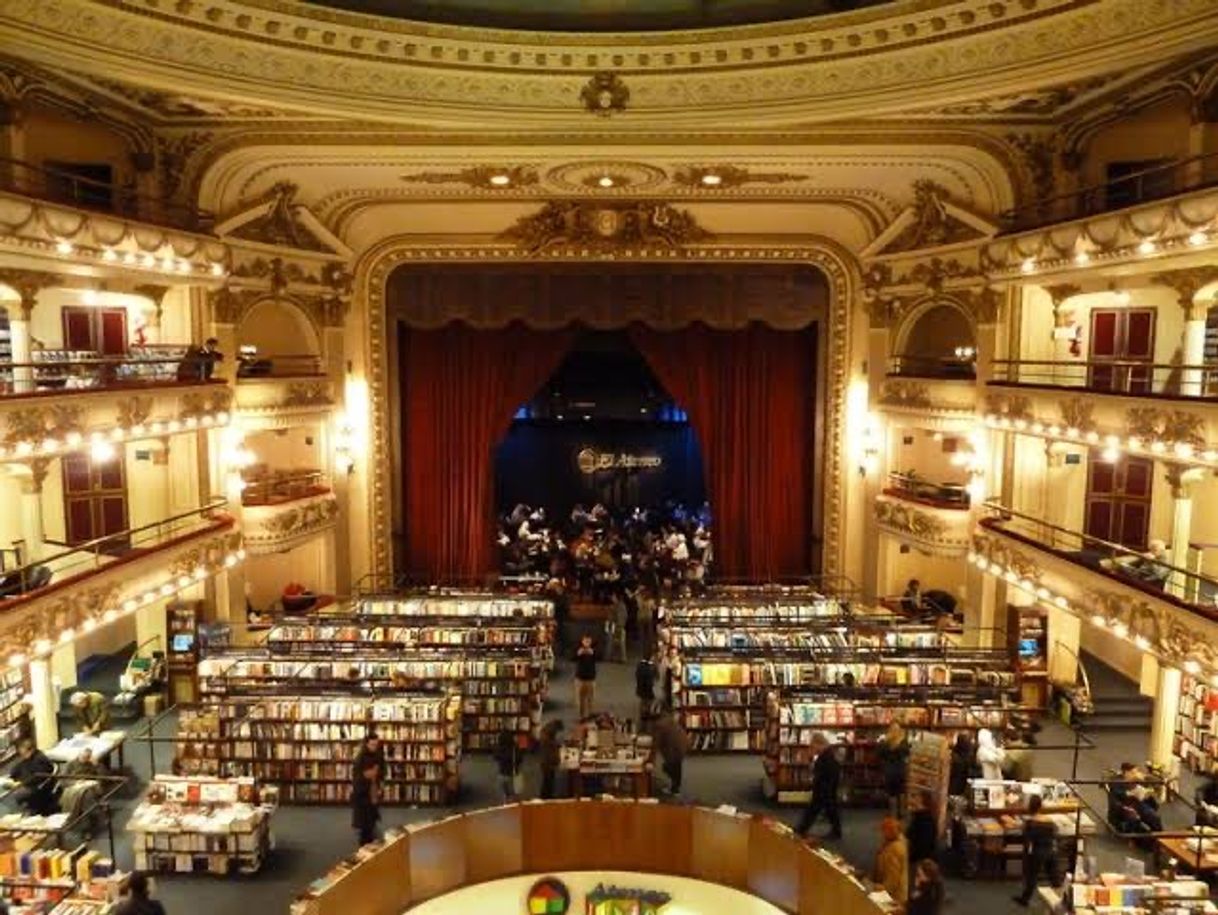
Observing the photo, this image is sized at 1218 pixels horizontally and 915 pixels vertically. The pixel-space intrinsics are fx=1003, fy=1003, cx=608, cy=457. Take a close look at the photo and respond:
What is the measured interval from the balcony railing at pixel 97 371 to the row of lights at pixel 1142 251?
1004cm

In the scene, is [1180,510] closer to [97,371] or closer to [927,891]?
[927,891]

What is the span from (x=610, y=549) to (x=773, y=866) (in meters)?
9.01

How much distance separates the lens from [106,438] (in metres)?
10.8

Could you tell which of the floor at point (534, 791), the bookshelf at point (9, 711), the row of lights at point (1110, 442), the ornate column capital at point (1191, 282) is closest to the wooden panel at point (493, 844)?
the floor at point (534, 791)

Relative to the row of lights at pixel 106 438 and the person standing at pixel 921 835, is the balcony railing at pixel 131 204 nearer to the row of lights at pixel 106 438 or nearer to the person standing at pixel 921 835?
the row of lights at pixel 106 438

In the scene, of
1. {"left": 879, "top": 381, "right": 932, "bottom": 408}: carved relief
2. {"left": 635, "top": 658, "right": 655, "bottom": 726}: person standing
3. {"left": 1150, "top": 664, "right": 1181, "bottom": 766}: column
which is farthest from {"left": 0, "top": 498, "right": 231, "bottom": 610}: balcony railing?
{"left": 1150, "top": 664, "right": 1181, "bottom": 766}: column

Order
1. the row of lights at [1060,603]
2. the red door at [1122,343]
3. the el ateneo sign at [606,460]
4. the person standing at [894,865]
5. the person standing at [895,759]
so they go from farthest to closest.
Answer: the el ateneo sign at [606,460] < the red door at [1122,343] < the person standing at [895,759] < the row of lights at [1060,603] < the person standing at [894,865]

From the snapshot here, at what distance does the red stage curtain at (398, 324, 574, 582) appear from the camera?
17547mm

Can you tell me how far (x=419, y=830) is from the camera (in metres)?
8.61

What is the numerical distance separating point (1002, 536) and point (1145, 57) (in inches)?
224

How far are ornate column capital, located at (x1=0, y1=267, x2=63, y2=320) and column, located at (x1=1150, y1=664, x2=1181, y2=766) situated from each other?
40.7ft

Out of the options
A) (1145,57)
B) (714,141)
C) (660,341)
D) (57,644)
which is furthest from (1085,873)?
(660,341)

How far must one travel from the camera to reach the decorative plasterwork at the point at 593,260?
16469mm

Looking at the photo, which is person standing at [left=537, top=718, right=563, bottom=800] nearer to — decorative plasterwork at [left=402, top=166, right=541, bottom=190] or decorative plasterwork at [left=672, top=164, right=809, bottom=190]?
decorative plasterwork at [left=402, top=166, right=541, bottom=190]
